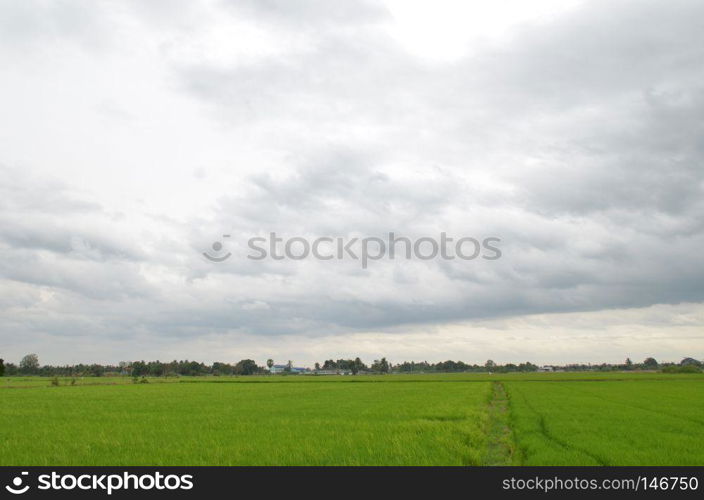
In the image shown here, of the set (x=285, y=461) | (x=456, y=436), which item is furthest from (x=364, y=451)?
(x=456, y=436)

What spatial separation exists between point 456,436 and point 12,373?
699ft

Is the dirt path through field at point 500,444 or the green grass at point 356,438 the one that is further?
the dirt path through field at point 500,444

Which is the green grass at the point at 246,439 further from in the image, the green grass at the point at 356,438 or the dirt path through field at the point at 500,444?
the dirt path through field at the point at 500,444

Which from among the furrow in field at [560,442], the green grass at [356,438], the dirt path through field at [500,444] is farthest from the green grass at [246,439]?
the furrow in field at [560,442]

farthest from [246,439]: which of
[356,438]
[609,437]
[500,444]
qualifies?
[609,437]

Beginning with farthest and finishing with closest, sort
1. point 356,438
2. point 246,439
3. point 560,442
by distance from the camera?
point 246,439 < point 356,438 < point 560,442

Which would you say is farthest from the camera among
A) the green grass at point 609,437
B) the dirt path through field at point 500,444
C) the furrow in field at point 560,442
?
the dirt path through field at point 500,444

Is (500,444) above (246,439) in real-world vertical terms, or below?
below

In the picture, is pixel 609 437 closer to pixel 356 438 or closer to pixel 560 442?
pixel 560 442
